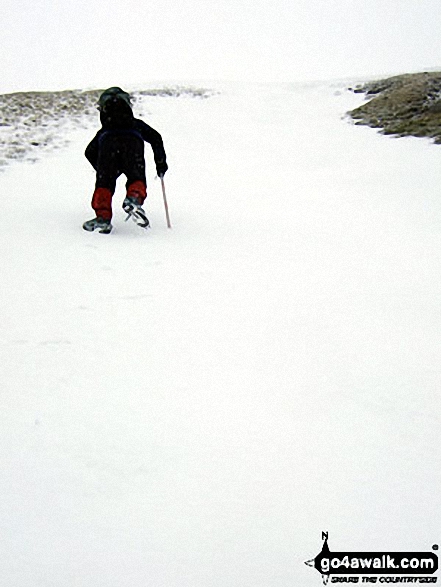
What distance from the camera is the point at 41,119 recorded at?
12.3 meters

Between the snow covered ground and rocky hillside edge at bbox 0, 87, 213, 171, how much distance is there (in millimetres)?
5012

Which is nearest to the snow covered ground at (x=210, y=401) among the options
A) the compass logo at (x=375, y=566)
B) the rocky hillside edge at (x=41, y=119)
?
the compass logo at (x=375, y=566)

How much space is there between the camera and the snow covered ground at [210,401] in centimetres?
157

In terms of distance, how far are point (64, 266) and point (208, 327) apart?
64.1 inches

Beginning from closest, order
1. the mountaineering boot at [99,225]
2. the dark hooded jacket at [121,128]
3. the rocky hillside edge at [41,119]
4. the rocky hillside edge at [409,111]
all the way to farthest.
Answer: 1. the mountaineering boot at [99,225]
2. the dark hooded jacket at [121,128]
3. the rocky hillside edge at [41,119]
4. the rocky hillside edge at [409,111]

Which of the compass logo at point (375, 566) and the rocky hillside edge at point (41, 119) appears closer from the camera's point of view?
the compass logo at point (375, 566)

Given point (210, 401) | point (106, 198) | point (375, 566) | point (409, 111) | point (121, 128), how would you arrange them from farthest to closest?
point (409, 111), point (121, 128), point (106, 198), point (210, 401), point (375, 566)

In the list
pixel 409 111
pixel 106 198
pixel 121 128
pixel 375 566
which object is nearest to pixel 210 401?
pixel 375 566

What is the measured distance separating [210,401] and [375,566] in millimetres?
1003

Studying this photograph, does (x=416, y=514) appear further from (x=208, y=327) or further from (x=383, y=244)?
(x=383, y=244)

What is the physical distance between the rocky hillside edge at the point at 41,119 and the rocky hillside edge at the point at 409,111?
7510 mm

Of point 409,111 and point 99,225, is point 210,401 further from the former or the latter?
point 409,111

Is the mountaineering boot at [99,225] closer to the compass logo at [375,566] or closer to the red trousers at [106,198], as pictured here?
the red trousers at [106,198]

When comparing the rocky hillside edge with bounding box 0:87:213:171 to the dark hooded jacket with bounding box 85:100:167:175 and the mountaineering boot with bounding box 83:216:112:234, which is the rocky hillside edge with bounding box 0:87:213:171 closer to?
the dark hooded jacket with bounding box 85:100:167:175
